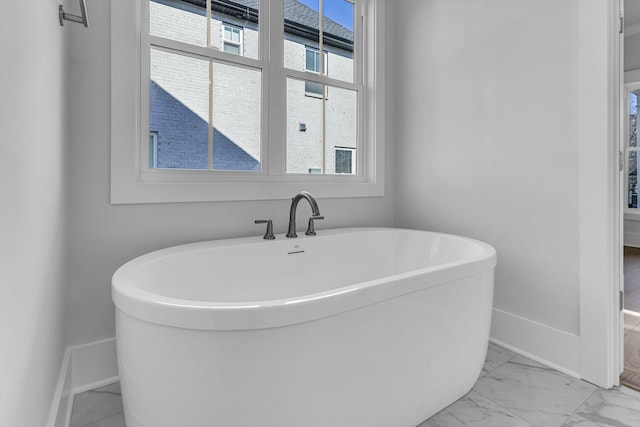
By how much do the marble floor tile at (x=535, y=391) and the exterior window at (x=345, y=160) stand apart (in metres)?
1.52

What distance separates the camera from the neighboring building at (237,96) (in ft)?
5.80

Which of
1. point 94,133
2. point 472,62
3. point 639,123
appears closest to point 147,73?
point 94,133

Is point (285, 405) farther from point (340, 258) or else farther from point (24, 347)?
point (340, 258)

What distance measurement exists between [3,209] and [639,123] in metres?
6.17

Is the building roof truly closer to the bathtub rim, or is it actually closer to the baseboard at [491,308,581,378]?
the bathtub rim

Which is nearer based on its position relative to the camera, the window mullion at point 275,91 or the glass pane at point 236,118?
the glass pane at point 236,118

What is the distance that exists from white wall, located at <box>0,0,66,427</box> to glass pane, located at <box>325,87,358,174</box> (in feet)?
4.96

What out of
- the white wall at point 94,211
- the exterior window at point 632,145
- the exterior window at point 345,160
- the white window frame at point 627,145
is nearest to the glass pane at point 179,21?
the white wall at point 94,211

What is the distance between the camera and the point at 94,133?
150 centimetres

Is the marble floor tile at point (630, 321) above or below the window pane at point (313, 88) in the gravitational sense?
below

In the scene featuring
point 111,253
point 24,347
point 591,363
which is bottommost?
point 591,363

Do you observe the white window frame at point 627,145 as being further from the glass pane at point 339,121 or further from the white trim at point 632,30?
the glass pane at point 339,121

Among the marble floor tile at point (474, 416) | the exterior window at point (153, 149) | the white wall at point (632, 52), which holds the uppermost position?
the white wall at point (632, 52)

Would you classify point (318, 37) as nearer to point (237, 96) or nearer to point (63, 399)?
point (237, 96)
